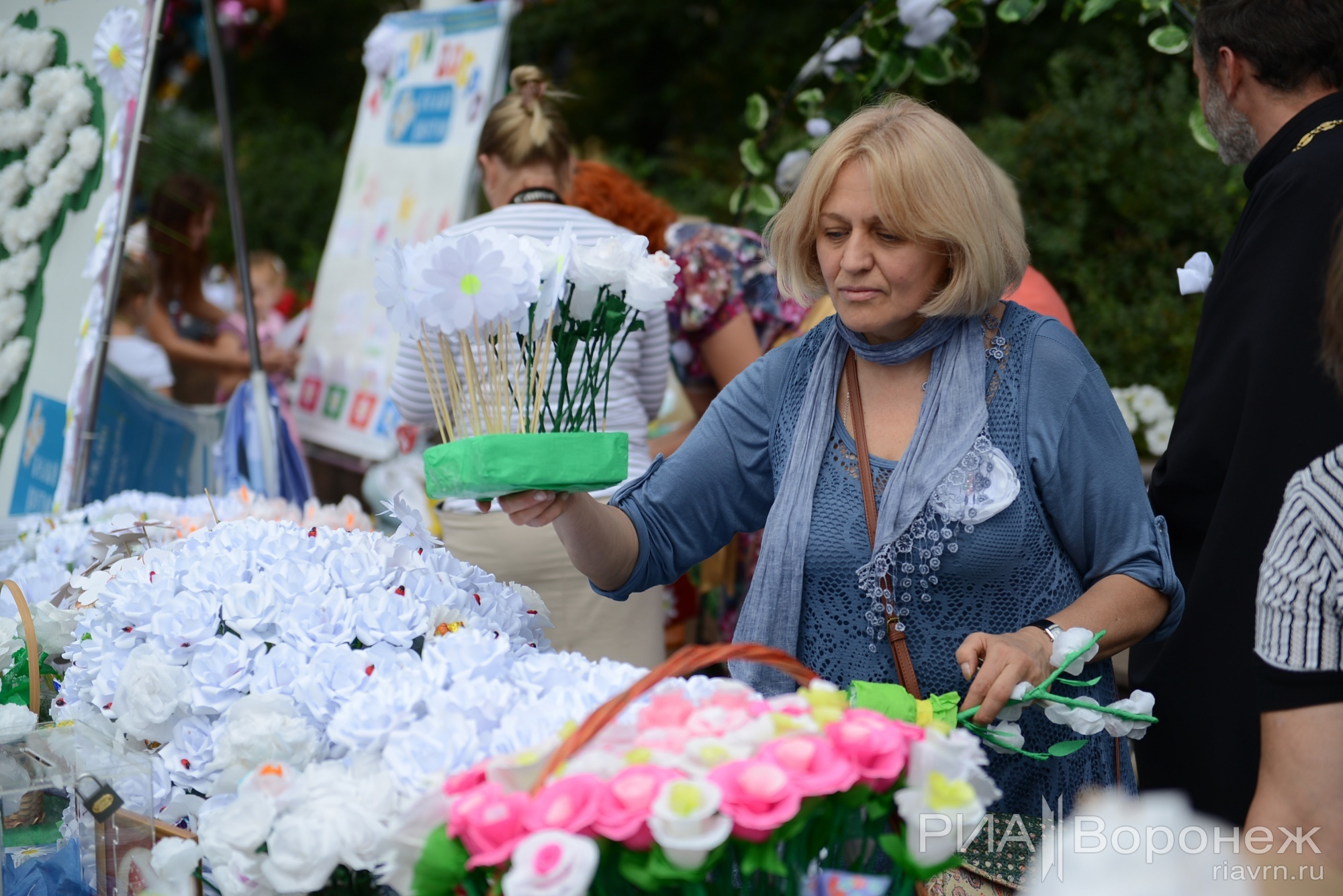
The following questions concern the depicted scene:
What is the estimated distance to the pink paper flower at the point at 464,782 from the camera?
1.01 meters

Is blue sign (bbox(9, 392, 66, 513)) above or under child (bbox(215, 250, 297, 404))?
under

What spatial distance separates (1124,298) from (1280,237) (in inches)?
114

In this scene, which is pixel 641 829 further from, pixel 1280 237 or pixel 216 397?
pixel 216 397

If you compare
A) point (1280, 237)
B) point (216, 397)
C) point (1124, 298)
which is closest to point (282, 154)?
point (216, 397)

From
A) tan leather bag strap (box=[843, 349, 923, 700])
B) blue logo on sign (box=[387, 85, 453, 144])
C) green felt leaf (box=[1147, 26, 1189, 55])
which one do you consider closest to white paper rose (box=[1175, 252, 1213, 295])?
green felt leaf (box=[1147, 26, 1189, 55])

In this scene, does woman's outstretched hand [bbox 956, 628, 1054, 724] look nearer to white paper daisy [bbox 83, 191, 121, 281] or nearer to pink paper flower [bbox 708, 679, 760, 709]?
pink paper flower [bbox 708, 679, 760, 709]

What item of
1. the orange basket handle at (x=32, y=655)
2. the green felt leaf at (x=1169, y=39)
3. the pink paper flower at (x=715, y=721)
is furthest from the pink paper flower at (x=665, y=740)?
the green felt leaf at (x=1169, y=39)

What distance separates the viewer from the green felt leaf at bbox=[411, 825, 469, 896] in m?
0.96

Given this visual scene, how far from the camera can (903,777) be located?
1022 millimetres

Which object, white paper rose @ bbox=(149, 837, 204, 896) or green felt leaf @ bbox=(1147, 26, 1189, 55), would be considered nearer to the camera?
white paper rose @ bbox=(149, 837, 204, 896)

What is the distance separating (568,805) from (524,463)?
0.52 m

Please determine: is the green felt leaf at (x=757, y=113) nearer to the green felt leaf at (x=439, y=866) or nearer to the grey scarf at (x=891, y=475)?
the grey scarf at (x=891, y=475)

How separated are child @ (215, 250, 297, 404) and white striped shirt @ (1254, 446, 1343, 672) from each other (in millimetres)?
2869

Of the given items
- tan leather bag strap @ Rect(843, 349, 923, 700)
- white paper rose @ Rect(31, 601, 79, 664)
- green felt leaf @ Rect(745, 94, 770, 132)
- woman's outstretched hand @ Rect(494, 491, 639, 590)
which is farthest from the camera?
green felt leaf @ Rect(745, 94, 770, 132)
